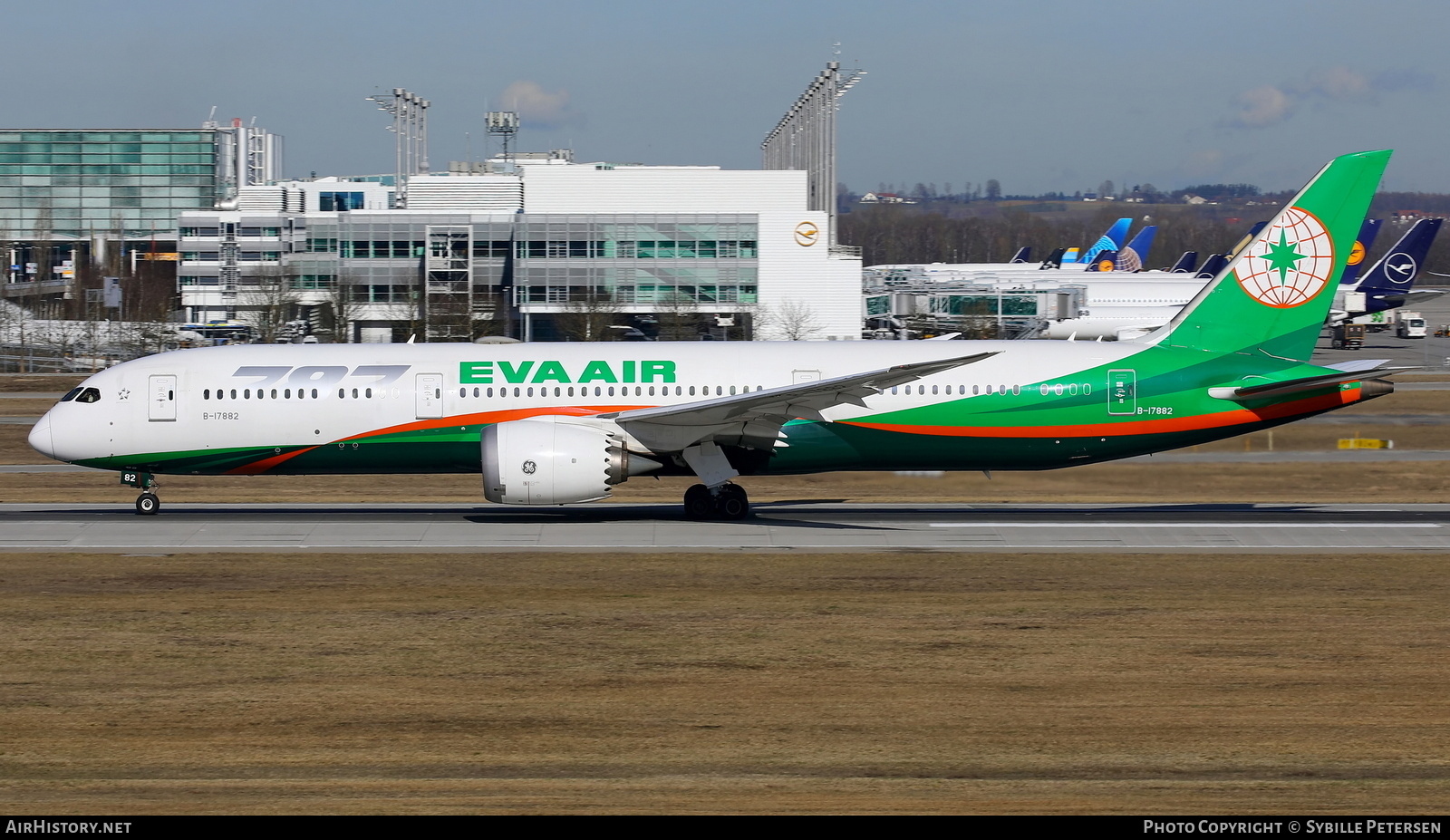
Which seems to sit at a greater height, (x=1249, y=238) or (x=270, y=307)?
(x=1249, y=238)

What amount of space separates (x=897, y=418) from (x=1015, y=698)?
13.3 metres

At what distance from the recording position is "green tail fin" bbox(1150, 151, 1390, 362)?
28750 mm

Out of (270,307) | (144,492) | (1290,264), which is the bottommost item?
(144,492)

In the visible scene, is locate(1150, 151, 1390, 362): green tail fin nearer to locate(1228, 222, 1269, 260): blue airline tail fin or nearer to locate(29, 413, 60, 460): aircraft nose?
locate(1228, 222, 1269, 260): blue airline tail fin

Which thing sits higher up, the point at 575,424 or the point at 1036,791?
the point at 575,424

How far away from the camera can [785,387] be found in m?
27.7

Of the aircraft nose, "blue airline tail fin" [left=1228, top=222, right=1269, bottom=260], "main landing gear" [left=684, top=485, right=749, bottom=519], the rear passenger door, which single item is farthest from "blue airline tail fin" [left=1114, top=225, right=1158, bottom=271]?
the aircraft nose

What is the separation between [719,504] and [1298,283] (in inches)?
513

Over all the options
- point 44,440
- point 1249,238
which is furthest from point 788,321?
point 44,440

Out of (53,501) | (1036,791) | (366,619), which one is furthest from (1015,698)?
(53,501)

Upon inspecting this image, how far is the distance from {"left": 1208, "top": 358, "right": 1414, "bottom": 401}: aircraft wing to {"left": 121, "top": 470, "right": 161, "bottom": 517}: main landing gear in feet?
73.1

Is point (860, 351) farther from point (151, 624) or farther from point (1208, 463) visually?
point (151, 624)

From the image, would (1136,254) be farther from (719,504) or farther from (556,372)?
(556,372)

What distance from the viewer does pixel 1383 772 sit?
12.7 metres
